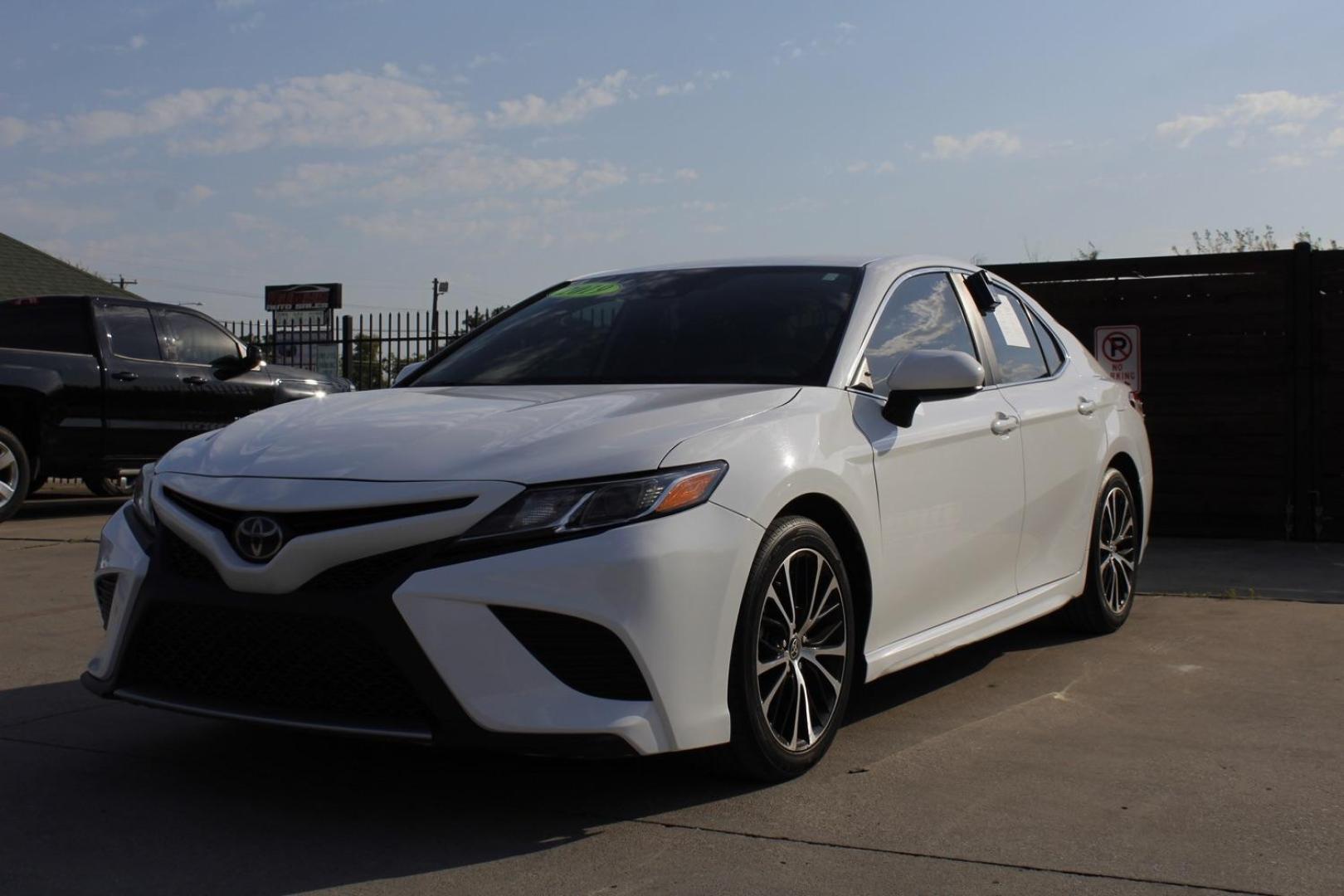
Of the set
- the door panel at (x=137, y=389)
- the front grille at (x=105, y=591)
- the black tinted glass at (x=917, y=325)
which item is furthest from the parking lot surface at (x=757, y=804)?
the door panel at (x=137, y=389)

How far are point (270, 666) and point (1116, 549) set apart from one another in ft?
13.4

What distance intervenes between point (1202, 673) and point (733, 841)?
2.78 metres

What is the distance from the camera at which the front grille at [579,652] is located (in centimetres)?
346

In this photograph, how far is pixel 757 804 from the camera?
387cm

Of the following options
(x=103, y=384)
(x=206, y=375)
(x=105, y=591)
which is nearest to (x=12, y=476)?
(x=103, y=384)

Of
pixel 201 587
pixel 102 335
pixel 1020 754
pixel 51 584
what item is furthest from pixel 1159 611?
pixel 102 335

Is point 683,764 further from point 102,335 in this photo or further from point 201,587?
point 102,335

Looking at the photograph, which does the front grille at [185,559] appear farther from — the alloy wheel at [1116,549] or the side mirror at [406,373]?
the alloy wheel at [1116,549]

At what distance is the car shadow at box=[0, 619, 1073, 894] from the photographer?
3400 mm

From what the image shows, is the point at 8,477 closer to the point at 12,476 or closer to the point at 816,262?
the point at 12,476

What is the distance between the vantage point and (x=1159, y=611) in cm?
704

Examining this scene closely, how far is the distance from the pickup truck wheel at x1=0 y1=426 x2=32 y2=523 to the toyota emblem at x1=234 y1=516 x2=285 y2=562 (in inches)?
326

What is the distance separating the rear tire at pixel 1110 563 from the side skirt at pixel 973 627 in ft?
0.67

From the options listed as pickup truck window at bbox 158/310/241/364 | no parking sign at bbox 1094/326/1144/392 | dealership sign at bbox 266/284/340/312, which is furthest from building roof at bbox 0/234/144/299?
no parking sign at bbox 1094/326/1144/392
